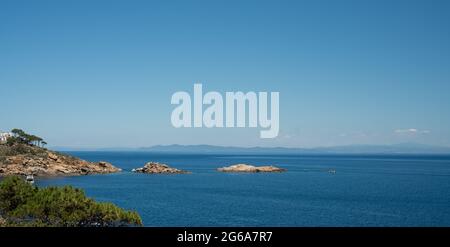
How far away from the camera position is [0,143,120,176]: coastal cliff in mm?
105750

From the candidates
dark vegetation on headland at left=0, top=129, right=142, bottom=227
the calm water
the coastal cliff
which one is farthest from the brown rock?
dark vegetation on headland at left=0, top=129, right=142, bottom=227

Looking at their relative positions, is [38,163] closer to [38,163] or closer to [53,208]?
[38,163]

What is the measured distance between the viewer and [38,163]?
110 m

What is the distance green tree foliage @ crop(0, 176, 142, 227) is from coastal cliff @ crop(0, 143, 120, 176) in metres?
83.9

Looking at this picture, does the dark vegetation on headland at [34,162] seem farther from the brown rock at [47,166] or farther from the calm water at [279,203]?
the calm water at [279,203]

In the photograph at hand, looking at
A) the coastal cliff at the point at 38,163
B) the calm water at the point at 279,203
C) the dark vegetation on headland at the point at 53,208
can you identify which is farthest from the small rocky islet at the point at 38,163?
the dark vegetation on headland at the point at 53,208

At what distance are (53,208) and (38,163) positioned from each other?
3657 inches

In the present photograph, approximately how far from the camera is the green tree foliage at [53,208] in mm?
25297

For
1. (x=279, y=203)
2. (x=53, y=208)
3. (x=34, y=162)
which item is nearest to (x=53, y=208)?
(x=53, y=208)

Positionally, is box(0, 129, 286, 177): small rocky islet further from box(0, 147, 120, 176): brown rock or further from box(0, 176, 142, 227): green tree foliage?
box(0, 176, 142, 227): green tree foliage

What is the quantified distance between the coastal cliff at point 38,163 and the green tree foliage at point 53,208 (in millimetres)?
83887
